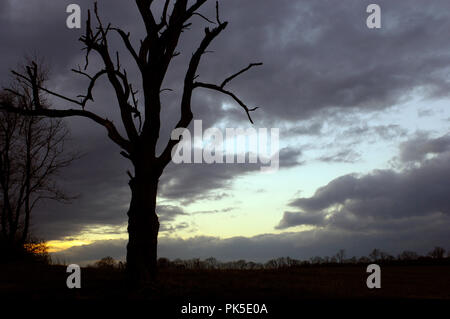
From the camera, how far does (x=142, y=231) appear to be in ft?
37.0

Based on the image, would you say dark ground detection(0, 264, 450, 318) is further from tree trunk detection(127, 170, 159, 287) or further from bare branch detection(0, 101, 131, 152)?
bare branch detection(0, 101, 131, 152)

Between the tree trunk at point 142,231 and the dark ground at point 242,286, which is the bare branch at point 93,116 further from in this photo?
the dark ground at point 242,286

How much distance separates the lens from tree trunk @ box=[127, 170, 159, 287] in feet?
36.3

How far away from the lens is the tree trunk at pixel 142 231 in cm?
1105

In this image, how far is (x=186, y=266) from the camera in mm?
16812

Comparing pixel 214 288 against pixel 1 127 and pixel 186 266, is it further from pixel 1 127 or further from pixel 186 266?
pixel 1 127

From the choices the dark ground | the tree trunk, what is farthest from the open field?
the tree trunk

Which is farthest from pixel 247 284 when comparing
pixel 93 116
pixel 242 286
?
pixel 93 116

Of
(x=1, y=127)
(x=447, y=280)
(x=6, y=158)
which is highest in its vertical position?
(x=1, y=127)

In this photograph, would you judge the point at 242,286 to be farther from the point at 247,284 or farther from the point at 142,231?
the point at 142,231

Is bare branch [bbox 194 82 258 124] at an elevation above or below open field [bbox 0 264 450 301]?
above

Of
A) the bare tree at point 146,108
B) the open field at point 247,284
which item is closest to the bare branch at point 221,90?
the bare tree at point 146,108
